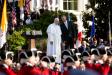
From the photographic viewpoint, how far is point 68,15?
1085 inches

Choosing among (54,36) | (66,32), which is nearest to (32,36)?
(66,32)

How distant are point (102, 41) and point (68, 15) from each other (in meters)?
4.99

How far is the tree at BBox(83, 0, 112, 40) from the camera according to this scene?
943 inches

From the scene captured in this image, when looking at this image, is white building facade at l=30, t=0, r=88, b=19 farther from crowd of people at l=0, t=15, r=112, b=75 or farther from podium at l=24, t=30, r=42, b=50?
crowd of people at l=0, t=15, r=112, b=75

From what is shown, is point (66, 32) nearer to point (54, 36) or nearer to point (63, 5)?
point (54, 36)

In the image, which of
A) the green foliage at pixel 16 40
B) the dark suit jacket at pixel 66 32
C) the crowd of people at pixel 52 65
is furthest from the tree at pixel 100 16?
the crowd of people at pixel 52 65

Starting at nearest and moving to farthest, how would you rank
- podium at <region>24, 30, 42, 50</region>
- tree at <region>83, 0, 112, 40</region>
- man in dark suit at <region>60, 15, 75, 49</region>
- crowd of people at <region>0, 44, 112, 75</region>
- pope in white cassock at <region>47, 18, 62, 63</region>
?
crowd of people at <region>0, 44, 112, 75</region>
pope in white cassock at <region>47, 18, 62, 63</region>
podium at <region>24, 30, 42, 50</region>
tree at <region>83, 0, 112, 40</region>
man in dark suit at <region>60, 15, 75, 49</region>

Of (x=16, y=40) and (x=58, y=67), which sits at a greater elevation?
(x=58, y=67)

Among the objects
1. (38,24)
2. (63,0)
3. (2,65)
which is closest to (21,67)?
(2,65)

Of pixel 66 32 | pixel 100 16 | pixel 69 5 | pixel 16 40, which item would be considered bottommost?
pixel 69 5

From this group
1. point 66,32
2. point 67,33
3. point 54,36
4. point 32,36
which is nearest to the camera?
point 54,36

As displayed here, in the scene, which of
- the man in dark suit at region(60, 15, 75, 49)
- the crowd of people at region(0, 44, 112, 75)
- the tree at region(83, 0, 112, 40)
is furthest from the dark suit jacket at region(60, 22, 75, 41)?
the crowd of people at region(0, 44, 112, 75)

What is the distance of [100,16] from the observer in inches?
952

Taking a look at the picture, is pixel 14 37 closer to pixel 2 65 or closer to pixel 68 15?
pixel 68 15
